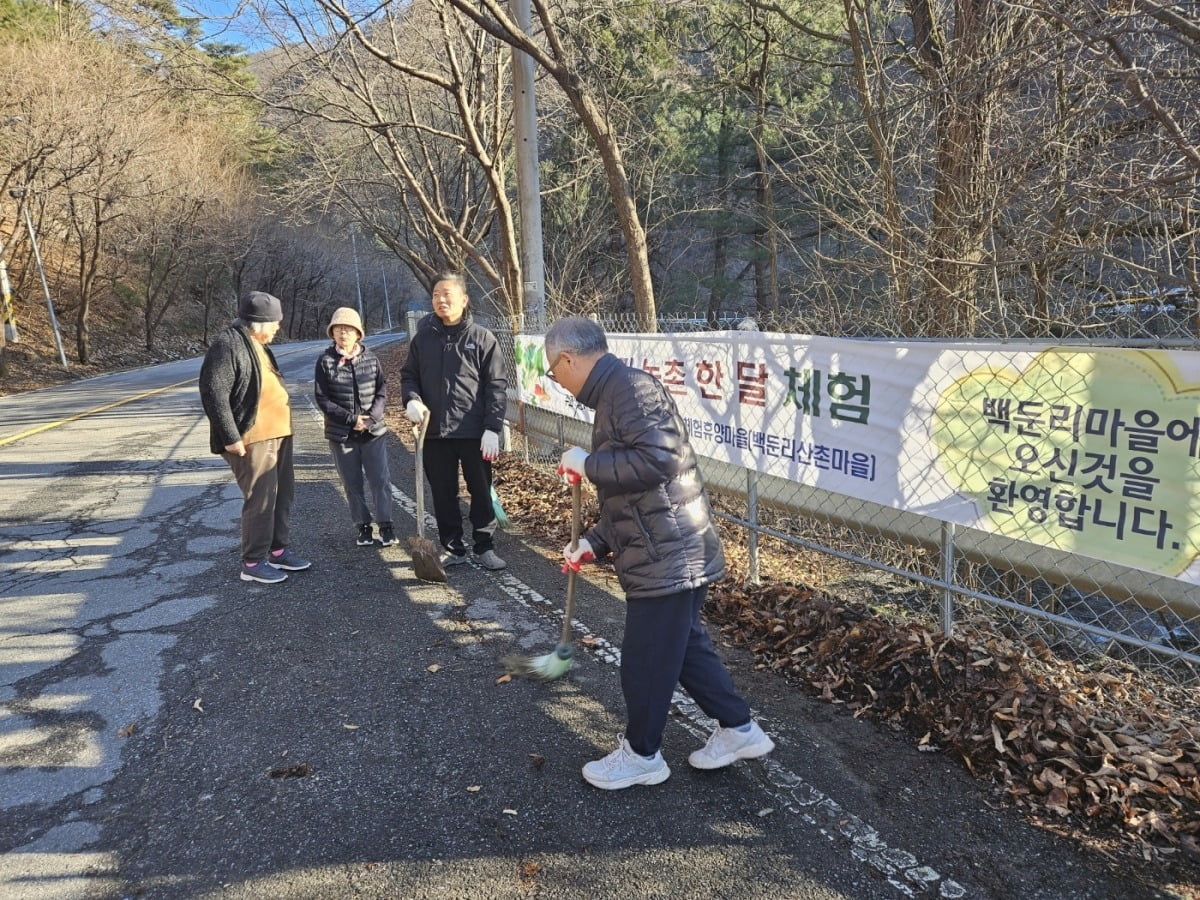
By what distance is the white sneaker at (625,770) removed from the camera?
2.92 metres

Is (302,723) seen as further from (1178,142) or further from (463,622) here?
(1178,142)

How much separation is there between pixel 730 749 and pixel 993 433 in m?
1.76

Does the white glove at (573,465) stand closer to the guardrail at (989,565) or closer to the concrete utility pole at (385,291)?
the guardrail at (989,565)

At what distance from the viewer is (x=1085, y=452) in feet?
9.45

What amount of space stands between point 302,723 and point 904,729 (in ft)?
9.12

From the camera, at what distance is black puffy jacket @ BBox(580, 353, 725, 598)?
8.66ft

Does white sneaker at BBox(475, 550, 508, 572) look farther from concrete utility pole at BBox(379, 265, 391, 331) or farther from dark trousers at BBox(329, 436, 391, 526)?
concrete utility pole at BBox(379, 265, 391, 331)

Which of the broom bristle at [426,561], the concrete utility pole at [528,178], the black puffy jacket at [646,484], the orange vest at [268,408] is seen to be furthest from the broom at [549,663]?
the concrete utility pole at [528,178]

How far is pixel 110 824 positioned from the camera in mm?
2793

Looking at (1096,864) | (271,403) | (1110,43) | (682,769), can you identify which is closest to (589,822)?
(682,769)

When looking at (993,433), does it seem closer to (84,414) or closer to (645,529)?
(645,529)

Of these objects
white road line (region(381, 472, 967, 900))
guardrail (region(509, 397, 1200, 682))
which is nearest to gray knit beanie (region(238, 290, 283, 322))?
guardrail (region(509, 397, 1200, 682))

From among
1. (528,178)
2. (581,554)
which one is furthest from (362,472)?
(528,178)

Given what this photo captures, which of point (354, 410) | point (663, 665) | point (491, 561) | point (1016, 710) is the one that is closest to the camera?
point (663, 665)
